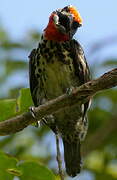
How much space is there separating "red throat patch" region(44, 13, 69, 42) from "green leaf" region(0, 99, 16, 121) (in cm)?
120

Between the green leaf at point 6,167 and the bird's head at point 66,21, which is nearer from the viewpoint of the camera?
the green leaf at point 6,167

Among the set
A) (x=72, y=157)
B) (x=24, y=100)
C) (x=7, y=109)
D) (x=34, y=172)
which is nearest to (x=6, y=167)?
(x=34, y=172)

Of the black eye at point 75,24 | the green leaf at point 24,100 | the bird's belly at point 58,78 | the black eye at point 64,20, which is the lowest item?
the green leaf at point 24,100

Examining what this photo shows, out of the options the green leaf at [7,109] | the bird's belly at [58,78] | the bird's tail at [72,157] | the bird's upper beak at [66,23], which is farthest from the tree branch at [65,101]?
the bird's tail at [72,157]

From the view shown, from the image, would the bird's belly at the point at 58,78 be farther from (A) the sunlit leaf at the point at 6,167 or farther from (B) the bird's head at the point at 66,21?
(A) the sunlit leaf at the point at 6,167

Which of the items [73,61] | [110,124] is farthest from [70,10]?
[110,124]

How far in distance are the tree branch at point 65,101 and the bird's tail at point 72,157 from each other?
1.42 m

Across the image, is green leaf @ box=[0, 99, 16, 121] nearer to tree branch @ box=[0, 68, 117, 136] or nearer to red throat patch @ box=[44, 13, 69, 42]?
tree branch @ box=[0, 68, 117, 136]

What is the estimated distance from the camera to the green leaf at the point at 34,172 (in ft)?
7.48

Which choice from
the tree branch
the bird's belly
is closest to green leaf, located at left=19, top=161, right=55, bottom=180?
the tree branch

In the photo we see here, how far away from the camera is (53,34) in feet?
12.3

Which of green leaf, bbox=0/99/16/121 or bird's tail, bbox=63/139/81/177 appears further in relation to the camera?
bird's tail, bbox=63/139/81/177

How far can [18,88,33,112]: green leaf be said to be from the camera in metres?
2.66

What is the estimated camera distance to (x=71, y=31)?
3424 mm
